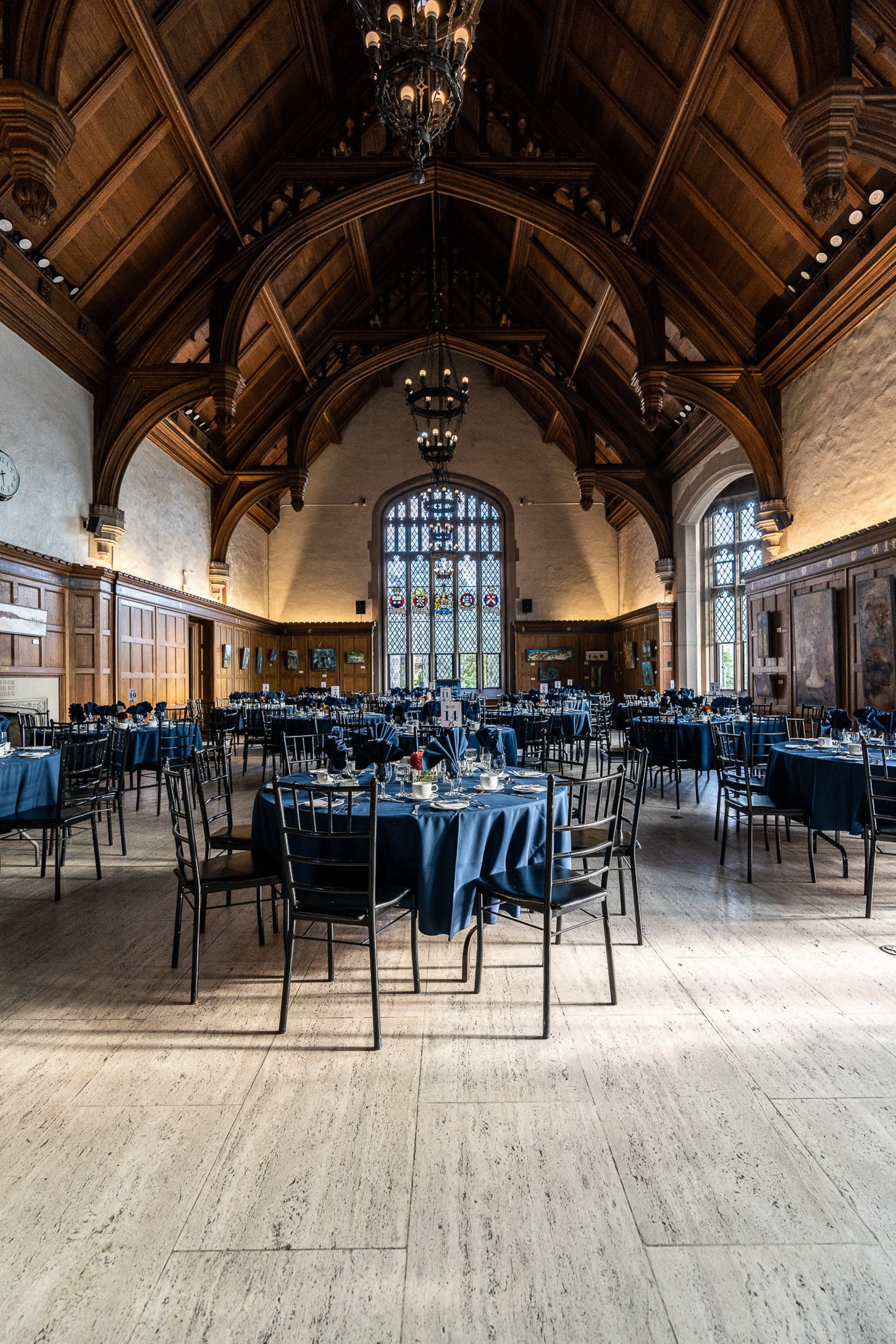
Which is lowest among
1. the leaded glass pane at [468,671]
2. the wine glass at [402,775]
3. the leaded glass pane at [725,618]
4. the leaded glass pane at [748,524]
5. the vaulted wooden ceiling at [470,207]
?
the wine glass at [402,775]

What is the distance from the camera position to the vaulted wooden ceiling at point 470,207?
7.12m

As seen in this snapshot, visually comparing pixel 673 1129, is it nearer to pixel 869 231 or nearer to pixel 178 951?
pixel 178 951

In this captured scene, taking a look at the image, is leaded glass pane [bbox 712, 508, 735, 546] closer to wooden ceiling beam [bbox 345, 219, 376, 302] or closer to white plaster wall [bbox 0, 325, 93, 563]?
wooden ceiling beam [bbox 345, 219, 376, 302]

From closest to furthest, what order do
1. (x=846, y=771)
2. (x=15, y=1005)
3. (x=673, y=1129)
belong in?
(x=673, y=1129)
(x=15, y=1005)
(x=846, y=771)

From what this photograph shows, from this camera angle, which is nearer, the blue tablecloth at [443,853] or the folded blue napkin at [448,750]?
the blue tablecloth at [443,853]

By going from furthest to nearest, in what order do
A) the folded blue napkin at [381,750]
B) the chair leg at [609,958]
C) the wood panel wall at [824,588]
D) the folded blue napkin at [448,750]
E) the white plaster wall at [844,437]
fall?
1. the wood panel wall at [824,588]
2. the white plaster wall at [844,437]
3. the folded blue napkin at [381,750]
4. the folded blue napkin at [448,750]
5. the chair leg at [609,958]

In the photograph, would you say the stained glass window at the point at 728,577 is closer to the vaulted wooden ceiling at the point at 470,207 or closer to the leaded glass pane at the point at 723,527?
the leaded glass pane at the point at 723,527

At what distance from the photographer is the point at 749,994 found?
287 cm

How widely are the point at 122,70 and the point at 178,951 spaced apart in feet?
27.6

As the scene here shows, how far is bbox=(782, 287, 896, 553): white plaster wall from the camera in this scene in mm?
7434

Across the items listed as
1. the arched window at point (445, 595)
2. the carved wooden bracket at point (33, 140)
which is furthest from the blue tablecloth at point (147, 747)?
the arched window at point (445, 595)

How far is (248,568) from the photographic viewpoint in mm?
16391

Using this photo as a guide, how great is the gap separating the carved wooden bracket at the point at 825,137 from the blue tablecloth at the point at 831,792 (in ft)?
14.3

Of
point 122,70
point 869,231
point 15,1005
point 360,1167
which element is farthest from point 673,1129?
point 122,70
